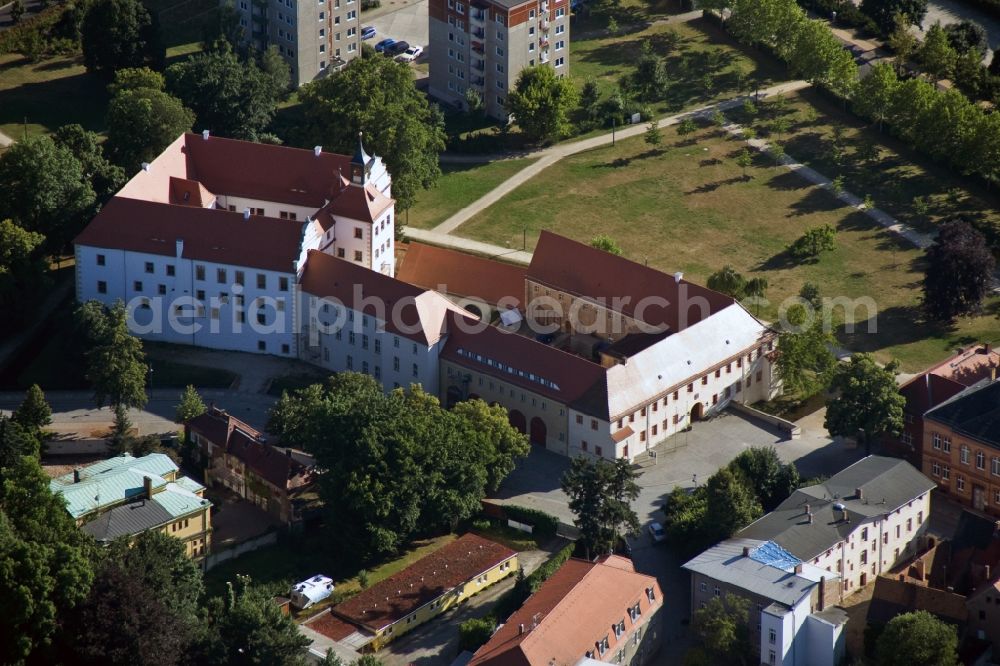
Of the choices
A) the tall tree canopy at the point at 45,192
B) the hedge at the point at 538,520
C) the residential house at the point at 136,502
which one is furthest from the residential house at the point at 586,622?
the tall tree canopy at the point at 45,192

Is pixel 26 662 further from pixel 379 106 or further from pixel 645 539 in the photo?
pixel 379 106

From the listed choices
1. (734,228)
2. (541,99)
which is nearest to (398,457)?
(734,228)

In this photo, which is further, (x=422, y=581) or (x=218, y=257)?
(x=218, y=257)

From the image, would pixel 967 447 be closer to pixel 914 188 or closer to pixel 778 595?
pixel 778 595

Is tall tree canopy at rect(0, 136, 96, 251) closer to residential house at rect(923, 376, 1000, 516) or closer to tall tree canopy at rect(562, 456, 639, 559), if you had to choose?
tall tree canopy at rect(562, 456, 639, 559)

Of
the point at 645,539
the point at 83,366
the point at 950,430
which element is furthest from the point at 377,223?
the point at 950,430

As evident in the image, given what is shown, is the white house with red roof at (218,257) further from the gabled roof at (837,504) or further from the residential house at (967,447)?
the residential house at (967,447)

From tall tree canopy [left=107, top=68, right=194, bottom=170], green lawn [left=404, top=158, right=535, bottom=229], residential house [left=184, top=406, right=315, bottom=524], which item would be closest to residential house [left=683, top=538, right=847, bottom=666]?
residential house [left=184, top=406, right=315, bottom=524]
